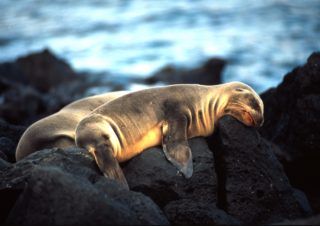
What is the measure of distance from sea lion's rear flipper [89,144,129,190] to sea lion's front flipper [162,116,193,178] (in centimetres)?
55

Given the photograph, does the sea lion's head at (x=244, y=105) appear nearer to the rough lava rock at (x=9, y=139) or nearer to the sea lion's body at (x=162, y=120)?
the sea lion's body at (x=162, y=120)

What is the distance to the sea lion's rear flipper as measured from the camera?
4.60 metres

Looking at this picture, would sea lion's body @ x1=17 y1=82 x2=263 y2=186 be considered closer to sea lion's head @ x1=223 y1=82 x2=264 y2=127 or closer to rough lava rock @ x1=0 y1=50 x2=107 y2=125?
sea lion's head @ x1=223 y1=82 x2=264 y2=127

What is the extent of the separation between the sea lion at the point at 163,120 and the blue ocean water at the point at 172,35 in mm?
9558

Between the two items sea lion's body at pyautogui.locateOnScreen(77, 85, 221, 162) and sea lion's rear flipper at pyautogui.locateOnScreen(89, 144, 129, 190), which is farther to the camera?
sea lion's body at pyautogui.locateOnScreen(77, 85, 221, 162)

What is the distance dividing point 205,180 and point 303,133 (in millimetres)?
1778

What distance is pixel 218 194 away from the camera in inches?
198

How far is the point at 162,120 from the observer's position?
5277 millimetres

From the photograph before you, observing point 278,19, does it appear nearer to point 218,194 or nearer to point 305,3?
point 305,3

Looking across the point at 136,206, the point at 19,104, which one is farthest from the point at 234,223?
the point at 19,104

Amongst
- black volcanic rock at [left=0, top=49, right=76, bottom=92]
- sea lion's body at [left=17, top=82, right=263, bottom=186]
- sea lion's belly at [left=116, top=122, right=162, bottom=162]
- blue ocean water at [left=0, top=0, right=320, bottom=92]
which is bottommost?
blue ocean water at [left=0, top=0, right=320, bottom=92]

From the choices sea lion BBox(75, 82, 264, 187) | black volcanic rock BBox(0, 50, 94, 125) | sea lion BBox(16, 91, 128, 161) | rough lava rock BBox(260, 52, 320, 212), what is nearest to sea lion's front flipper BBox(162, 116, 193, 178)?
sea lion BBox(75, 82, 264, 187)

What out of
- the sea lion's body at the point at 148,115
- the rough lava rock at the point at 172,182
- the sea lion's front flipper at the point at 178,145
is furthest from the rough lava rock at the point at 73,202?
the sea lion's body at the point at 148,115

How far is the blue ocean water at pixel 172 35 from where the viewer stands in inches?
→ 710
